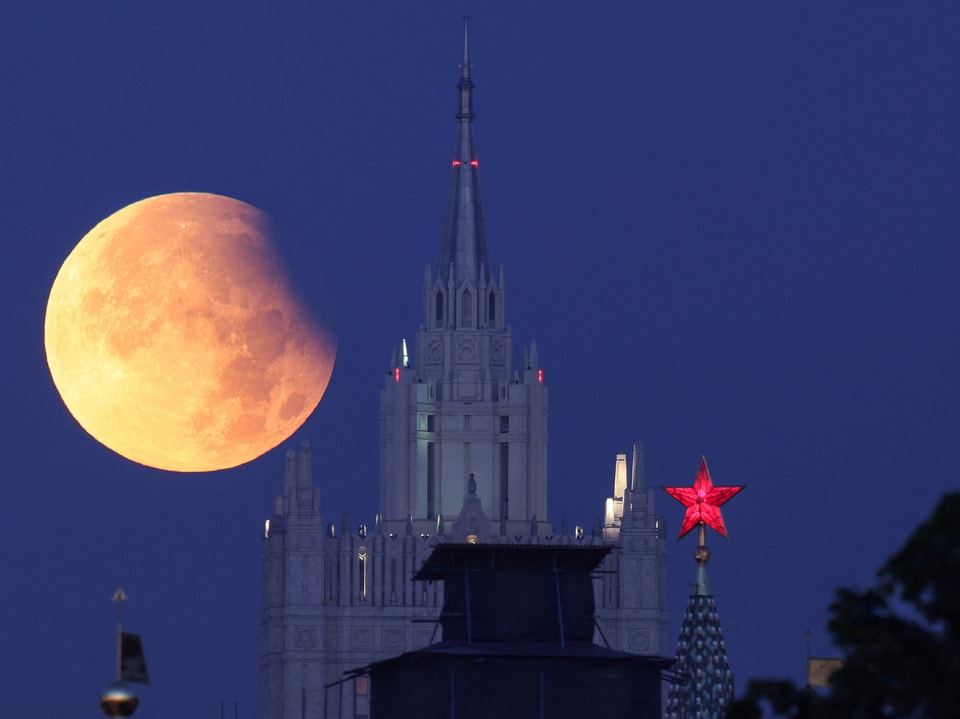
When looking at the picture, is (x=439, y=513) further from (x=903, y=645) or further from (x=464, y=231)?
(x=903, y=645)

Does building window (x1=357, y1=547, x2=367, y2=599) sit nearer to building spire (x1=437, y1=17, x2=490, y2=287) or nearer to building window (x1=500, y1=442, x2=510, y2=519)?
building window (x1=500, y1=442, x2=510, y2=519)

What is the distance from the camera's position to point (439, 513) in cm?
15412

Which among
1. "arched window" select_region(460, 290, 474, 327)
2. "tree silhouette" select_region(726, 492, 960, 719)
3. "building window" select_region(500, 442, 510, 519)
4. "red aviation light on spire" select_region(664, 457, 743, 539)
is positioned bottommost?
"tree silhouette" select_region(726, 492, 960, 719)

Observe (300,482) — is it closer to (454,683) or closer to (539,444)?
(539,444)

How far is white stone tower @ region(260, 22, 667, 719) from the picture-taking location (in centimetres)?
14650

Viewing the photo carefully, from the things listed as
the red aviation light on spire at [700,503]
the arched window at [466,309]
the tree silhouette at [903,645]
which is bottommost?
the tree silhouette at [903,645]

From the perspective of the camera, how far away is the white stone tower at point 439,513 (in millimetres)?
146500

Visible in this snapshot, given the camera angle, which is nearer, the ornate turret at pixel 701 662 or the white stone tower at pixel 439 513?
the ornate turret at pixel 701 662

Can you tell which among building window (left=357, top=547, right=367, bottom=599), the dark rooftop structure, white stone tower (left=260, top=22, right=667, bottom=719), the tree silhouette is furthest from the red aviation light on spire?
building window (left=357, top=547, right=367, bottom=599)

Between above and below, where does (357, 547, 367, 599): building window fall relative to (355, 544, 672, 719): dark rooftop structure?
above

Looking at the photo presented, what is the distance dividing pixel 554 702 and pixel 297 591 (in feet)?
226

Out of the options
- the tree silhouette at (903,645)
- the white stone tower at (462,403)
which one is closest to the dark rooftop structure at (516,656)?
the tree silhouette at (903,645)

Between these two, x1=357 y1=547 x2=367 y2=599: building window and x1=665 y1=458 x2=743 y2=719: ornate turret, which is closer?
x1=665 y1=458 x2=743 y2=719: ornate turret

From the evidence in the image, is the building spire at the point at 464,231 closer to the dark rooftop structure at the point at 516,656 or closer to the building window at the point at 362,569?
the building window at the point at 362,569
